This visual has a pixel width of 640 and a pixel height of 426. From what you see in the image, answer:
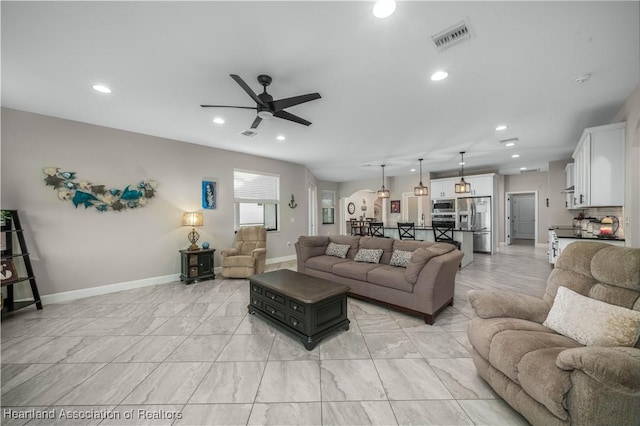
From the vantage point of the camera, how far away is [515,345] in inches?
57.4

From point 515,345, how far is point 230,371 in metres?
2.07

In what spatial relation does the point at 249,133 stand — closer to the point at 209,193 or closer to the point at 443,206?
the point at 209,193

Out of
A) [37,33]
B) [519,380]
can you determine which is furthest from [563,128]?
[37,33]

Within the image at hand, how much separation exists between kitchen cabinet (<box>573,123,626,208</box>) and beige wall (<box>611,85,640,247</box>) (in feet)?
0.37

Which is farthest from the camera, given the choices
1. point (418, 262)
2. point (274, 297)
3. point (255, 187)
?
point (255, 187)

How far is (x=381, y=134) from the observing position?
4.29 m

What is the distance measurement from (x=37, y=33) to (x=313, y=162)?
512 cm

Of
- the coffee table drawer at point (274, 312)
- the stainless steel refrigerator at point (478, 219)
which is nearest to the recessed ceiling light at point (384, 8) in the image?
the coffee table drawer at point (274, 312)

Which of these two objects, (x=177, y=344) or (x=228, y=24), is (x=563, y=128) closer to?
(x=228, y=24)

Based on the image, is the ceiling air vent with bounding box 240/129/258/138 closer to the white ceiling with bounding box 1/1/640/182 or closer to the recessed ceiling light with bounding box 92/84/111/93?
the white ceiling with bounding box 1/1/640/182

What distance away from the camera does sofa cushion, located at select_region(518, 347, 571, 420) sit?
1.20 m

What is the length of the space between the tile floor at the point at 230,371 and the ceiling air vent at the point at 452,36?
270 centimetres

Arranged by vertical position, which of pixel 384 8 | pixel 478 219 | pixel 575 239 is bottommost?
pixel 575 239

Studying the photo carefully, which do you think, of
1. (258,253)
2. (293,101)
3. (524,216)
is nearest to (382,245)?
(258,253)
